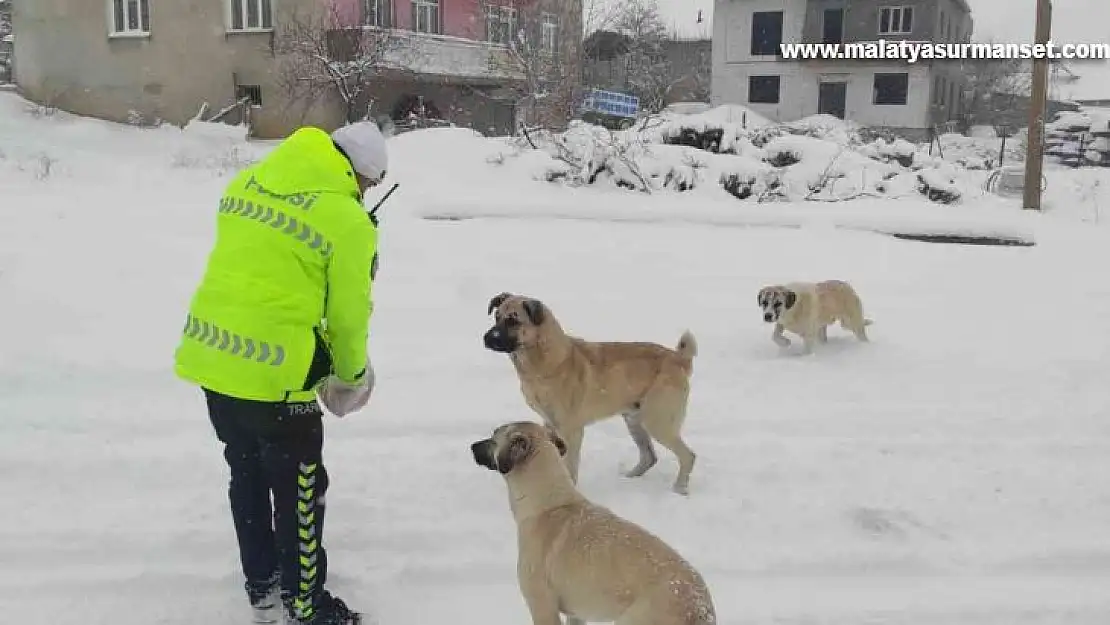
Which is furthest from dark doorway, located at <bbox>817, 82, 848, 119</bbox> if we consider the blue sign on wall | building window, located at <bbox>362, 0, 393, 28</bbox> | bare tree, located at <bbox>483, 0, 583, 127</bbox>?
building window, located at <bbox>362, 0, 393, 28</bbox>

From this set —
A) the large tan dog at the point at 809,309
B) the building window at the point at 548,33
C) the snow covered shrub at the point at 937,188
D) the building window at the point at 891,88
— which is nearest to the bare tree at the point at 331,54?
the building window at the point at 548,33

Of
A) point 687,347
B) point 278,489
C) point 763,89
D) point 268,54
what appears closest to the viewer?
point 278,489

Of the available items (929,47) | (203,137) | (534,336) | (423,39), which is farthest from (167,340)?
(929,47)

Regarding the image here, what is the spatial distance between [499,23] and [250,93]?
832 centimetres

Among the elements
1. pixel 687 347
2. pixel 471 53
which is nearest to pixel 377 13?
pixel 471 53

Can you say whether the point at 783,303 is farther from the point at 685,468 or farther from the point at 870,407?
the point at 685,468

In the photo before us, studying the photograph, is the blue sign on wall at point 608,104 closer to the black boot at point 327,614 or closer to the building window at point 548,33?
the building window at point 548,33

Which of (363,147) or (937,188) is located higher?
(363,147)

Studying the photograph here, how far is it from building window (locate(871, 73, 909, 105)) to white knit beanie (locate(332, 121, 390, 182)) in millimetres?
40655

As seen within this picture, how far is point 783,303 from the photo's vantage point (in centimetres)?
799

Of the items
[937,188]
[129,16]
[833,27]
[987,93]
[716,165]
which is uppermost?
[833,27]

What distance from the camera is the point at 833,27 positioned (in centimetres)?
4184

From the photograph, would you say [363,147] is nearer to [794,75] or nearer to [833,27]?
[794,75]

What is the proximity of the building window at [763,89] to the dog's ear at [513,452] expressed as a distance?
41622 millimetres
